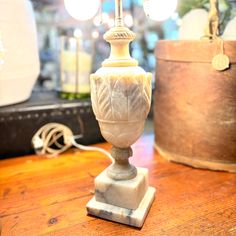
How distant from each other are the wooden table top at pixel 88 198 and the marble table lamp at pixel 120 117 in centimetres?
2

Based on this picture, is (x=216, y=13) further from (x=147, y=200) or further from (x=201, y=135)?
(x=147, y=200)

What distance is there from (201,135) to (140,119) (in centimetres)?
23

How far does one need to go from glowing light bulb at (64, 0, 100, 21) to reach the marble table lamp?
7 centimetres

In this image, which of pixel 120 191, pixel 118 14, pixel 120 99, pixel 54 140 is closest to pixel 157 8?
pixel 118 14

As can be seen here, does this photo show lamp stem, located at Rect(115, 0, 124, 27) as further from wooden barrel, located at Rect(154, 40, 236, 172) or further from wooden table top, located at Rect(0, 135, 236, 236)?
wooden table top, located at Rect(0, 135, 236, 236)

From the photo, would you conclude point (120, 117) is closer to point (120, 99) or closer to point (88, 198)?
point (120, 99)

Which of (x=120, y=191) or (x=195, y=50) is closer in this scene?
(x=120, y=191)

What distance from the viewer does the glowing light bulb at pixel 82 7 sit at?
453mm

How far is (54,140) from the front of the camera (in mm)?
712

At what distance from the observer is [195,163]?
608mm

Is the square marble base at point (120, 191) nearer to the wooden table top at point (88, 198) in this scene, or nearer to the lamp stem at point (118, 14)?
the wooden table top at point (88, 198)

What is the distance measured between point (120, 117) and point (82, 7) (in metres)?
0.21

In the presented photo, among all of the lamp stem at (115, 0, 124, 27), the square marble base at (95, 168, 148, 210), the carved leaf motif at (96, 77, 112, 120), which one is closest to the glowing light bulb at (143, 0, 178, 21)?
the lamp stem at (115, 0, 124, 27)

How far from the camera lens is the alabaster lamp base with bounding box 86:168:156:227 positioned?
1.38ft
